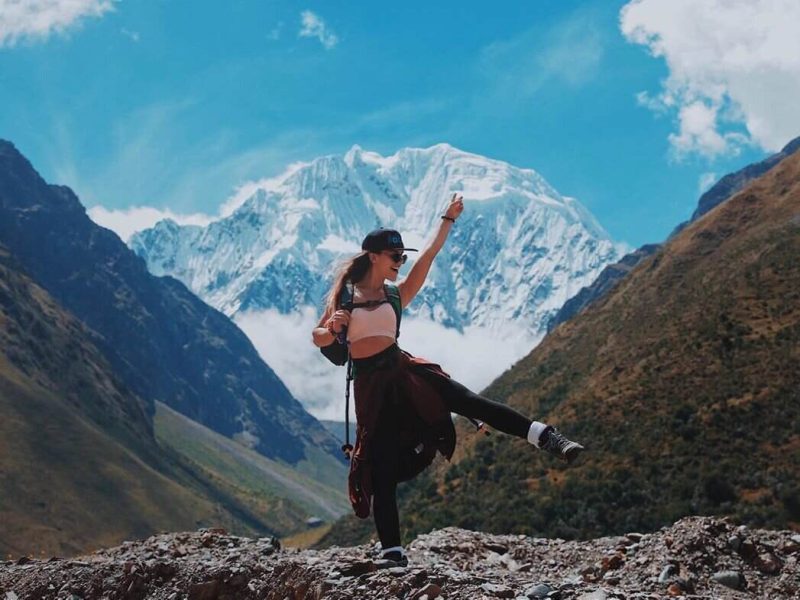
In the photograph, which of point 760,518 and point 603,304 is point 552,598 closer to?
point 760,518

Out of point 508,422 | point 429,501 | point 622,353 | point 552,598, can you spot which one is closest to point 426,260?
point 508,422

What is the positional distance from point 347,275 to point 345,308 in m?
0.35

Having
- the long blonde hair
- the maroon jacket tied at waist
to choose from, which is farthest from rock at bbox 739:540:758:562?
the long blonde hair

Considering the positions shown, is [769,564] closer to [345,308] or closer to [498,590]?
[498,590]

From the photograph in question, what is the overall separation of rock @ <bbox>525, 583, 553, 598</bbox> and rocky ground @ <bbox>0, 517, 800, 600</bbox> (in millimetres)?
12

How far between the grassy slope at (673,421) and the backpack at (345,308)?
152ft

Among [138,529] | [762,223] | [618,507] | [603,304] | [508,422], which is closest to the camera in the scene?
[508,422]

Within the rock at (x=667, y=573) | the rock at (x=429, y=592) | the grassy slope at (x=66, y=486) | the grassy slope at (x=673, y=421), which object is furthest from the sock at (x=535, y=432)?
the grassy slope at (x=66, y=486)

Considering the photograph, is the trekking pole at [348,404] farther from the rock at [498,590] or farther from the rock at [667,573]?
the rock at [667,573]

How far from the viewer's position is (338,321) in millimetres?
7922

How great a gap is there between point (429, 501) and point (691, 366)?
77.5 feet

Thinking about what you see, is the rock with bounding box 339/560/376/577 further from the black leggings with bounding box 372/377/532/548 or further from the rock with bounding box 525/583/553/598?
the rock with bounding box 525/583/553/598

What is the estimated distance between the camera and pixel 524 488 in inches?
2707

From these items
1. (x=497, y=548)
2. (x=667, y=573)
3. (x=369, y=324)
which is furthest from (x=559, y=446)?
(x=497, y=548)
